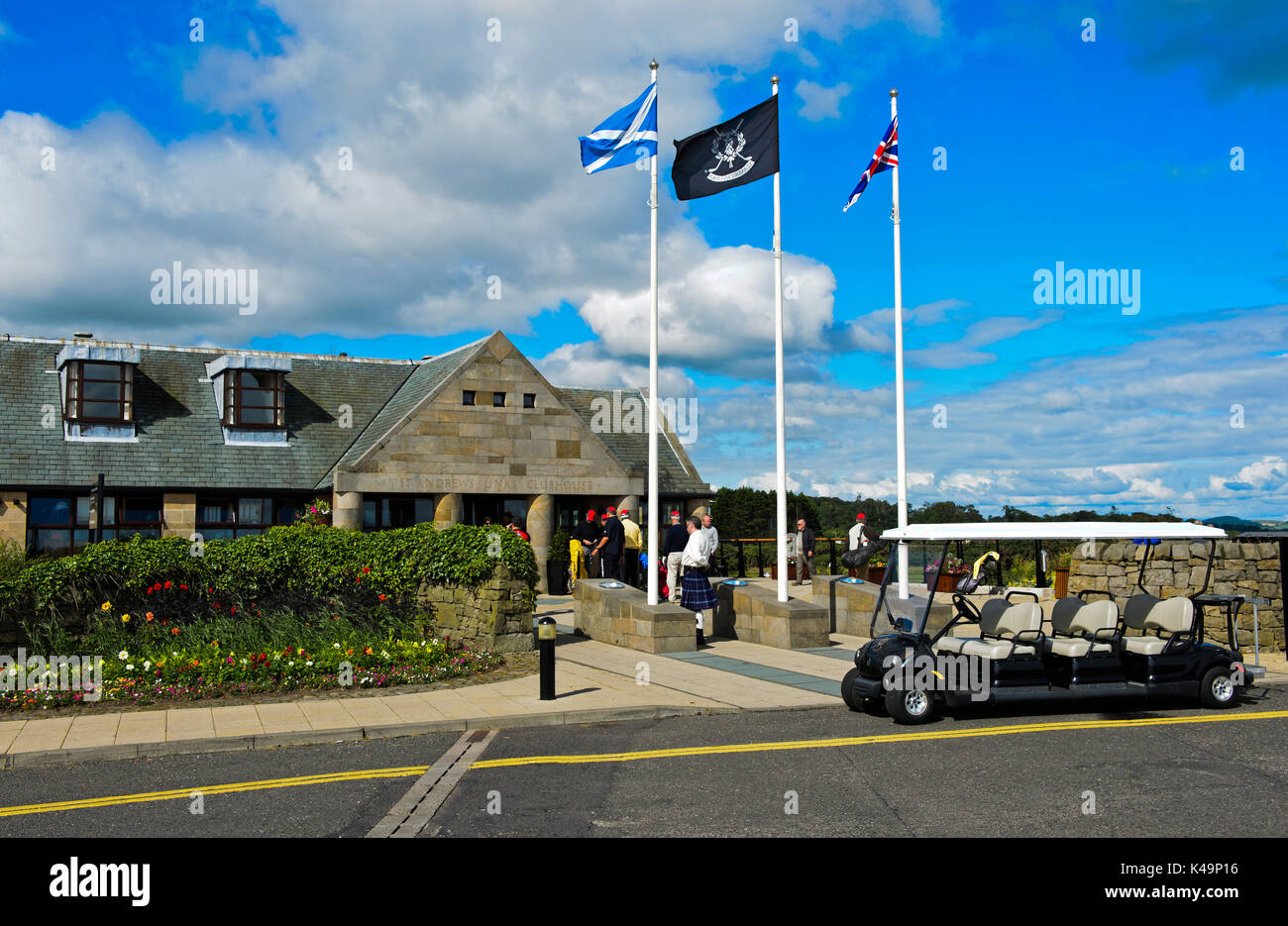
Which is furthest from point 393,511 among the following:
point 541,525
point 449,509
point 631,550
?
point 631,550

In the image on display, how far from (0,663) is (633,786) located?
8.79 m

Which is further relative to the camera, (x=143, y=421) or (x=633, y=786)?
(x=143, y=421)

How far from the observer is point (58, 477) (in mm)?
23328

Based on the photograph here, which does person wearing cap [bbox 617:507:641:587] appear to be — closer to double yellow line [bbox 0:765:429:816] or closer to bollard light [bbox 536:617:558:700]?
bollard light [bbox 536:617:558:700]

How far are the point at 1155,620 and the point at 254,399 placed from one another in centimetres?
2292

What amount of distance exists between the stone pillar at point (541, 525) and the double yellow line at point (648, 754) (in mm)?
17172

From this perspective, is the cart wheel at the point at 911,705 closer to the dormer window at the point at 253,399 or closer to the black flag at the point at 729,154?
the black flag at the point at 729,154

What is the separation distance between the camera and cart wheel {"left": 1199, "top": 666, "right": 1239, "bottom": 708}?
10.6 metres

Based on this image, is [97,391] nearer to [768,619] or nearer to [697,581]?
[697,581]

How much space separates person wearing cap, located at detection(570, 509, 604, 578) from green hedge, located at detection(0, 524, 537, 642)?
864 cm

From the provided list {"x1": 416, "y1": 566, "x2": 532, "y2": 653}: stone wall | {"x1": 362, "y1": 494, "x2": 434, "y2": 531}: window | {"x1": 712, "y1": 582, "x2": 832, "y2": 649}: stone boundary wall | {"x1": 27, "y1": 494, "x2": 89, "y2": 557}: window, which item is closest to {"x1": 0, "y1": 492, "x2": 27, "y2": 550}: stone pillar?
{"x1": 27, "y1": 494, "x2": 89, "y2": 557}: window

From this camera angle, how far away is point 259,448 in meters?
26.2
